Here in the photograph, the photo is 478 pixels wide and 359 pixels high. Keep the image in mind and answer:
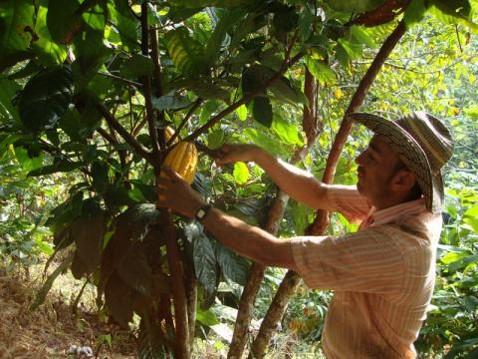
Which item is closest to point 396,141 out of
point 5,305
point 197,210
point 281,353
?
point 197,210

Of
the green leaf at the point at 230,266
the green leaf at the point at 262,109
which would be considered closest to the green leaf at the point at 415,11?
the green leaf at the point at 262,109

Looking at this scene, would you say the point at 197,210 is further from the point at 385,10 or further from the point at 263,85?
the point at 385,10

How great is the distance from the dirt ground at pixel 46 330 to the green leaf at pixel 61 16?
1691mm

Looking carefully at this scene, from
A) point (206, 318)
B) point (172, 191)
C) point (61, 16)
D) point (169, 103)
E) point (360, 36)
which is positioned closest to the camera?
point (61, 16)

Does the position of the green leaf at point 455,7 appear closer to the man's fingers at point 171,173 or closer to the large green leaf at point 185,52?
the large green leaf at point 185,52

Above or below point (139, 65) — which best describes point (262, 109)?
above

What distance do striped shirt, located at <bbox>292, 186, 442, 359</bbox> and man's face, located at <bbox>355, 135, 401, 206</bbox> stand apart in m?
0.06

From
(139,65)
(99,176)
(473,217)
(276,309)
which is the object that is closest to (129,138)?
(99,176)

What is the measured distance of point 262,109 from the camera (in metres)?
1.25

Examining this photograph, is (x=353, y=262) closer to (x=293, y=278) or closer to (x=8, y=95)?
(x=293, y=278)

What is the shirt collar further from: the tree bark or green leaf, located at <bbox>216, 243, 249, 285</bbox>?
the tree bark

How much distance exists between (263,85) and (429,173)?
0.47 m

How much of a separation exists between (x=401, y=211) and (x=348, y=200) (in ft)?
1.19

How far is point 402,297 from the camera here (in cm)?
128
